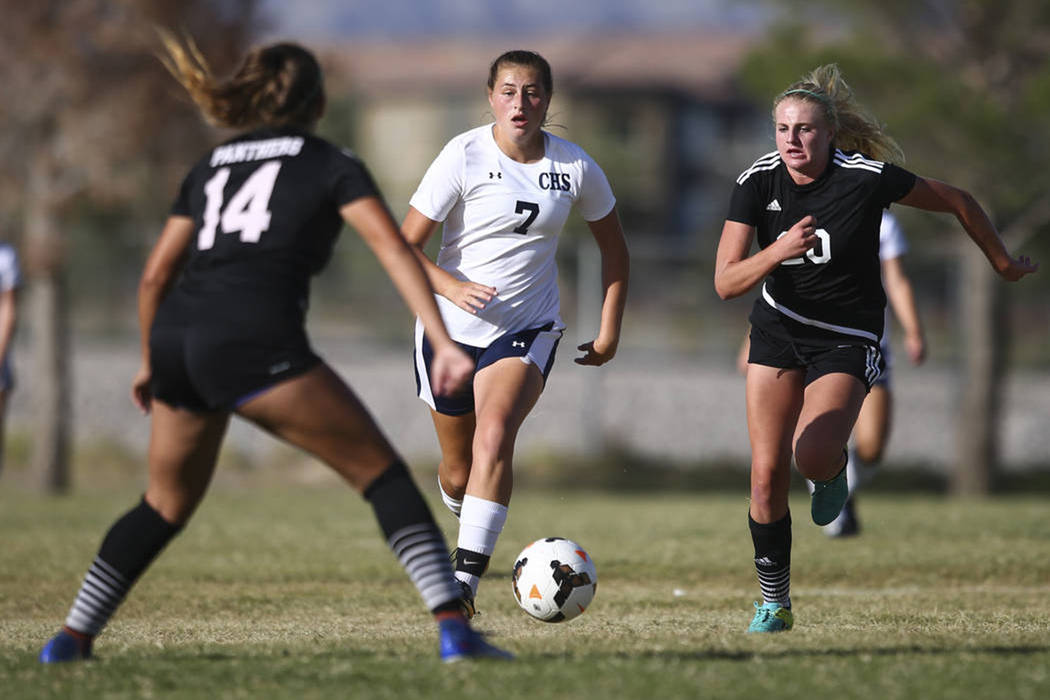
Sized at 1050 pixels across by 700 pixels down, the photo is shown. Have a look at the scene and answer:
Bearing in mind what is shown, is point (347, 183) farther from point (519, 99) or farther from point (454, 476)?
point (454, 476)

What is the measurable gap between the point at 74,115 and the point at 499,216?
1026 centimetres

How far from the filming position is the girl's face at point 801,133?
20.5ft

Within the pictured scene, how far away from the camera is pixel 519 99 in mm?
6652

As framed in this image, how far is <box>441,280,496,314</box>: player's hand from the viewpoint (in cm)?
643

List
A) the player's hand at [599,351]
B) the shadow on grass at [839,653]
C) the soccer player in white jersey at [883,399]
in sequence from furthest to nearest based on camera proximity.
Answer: the soccer player in white jersey at [883,399] → the player's hand at [599,351] → the shadow on grass at [839,653]

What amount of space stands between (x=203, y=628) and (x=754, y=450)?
263 cm

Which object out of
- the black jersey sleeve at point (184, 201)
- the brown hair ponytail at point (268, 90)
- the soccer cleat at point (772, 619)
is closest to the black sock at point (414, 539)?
the black jersey sleeve at point (184, 201)

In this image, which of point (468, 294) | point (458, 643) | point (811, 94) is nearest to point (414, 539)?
point (458, 643)

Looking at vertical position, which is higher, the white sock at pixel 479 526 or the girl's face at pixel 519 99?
the girl's face at pixel 519 99

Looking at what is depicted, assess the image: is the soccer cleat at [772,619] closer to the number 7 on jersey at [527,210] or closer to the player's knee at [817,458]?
the player's knee at [817,458]

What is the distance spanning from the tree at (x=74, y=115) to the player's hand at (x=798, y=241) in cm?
1091

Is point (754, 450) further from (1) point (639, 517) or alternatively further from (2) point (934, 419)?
(2) point (934, 419)

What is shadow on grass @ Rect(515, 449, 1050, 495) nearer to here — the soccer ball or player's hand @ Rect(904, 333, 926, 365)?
player's hand @ Rect(904, 333, 926, 365)

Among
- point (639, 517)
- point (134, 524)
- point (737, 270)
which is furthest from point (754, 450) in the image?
point (639, 517)
